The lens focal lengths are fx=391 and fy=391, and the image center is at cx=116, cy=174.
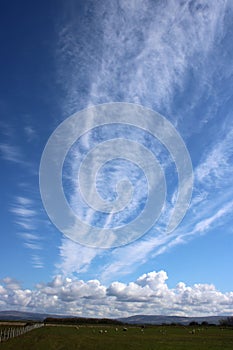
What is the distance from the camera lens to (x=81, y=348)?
4512 centimetres

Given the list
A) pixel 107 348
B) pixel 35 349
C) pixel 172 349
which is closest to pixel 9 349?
pixel 35 349

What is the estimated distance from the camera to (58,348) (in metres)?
44.3

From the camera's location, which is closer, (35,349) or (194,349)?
(35,349)

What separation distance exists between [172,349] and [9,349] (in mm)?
18773

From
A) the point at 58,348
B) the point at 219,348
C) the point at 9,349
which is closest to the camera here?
the point at 9,349

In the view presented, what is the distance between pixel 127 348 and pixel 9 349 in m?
13.8

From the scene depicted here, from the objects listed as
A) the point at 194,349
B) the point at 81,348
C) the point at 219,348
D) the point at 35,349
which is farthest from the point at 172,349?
the point at 35,349

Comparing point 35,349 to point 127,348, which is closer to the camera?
point 35,349

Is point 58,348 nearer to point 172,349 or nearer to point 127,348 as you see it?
point 127,348

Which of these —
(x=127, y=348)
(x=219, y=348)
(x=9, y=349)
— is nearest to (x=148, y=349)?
(x=127, y=348)

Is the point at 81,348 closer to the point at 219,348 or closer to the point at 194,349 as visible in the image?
the point at 194,349

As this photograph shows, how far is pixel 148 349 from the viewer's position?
4556 centimetres

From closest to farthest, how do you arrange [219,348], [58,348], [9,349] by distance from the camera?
1. [9,349]
2. [58,348]
3. [219,348]

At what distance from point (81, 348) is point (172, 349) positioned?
35.3 feet
